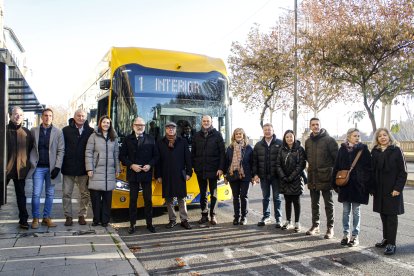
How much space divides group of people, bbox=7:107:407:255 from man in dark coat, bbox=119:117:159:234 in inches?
0.7

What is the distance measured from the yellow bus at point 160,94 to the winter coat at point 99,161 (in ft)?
1.72

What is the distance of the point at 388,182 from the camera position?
5836 millimetres

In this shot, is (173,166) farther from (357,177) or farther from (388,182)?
(388,182)

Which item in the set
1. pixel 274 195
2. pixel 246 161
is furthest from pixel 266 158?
pixel 274 195

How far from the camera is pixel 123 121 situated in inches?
300

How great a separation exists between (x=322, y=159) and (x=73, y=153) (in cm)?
426

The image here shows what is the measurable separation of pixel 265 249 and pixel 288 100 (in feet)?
85.7

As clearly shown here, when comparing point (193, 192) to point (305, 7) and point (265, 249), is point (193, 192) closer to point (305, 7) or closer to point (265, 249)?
point (265, 249)

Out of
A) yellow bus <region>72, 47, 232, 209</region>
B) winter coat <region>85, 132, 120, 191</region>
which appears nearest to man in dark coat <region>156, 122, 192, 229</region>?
yellow bus <region>72, 47, 232, 209</region>

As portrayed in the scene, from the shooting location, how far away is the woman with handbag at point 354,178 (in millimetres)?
6086

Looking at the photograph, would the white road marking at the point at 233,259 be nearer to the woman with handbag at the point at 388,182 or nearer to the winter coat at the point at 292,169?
the winter coat at the point at 292,169

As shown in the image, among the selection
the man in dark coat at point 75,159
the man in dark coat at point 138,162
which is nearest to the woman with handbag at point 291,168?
the man in dark coat at point 138,162

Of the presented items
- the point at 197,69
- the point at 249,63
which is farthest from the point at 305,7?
the point at 197,69

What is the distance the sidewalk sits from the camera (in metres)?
4.70
